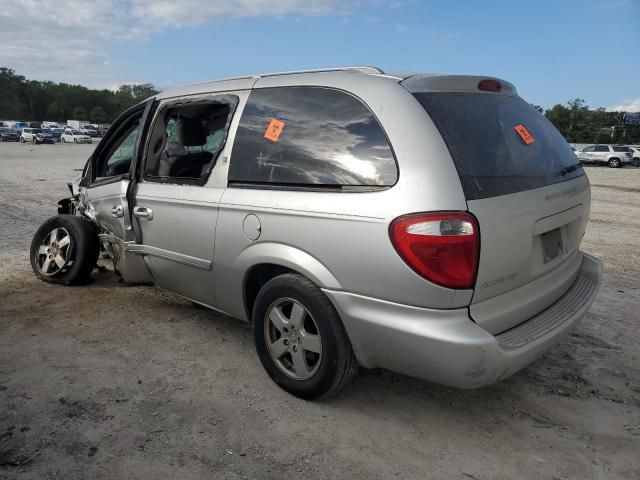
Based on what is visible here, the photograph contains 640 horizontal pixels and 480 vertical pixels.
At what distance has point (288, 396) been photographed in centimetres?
303

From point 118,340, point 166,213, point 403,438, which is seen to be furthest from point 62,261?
point 403,438

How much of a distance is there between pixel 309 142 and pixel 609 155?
3614 centimetres

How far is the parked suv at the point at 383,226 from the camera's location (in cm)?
234

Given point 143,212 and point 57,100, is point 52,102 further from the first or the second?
point 143,212

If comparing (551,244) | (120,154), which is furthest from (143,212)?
(551,244)

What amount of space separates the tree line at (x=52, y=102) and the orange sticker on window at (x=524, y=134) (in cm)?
12244

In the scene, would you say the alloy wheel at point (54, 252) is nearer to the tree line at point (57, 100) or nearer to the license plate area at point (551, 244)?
the license plate area at point (551, 244)

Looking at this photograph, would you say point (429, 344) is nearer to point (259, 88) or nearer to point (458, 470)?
point (458, 470)

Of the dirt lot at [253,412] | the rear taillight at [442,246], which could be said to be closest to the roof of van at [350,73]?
the rear taillight at [442,246]

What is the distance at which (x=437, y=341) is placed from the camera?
231 centimetres

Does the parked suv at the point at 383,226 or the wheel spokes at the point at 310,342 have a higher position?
the parked suv at the point at 383,226

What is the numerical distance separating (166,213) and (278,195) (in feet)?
3.86

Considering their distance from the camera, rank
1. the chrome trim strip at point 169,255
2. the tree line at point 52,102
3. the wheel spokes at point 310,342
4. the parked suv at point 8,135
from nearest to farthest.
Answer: the wheel spokes at point 310,342 < the chrome trim strip at point 169,255 < the parked suv at point 8,135 < the tree line at point 52,102

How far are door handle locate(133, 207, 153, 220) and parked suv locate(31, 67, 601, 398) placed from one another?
0.48 feet
